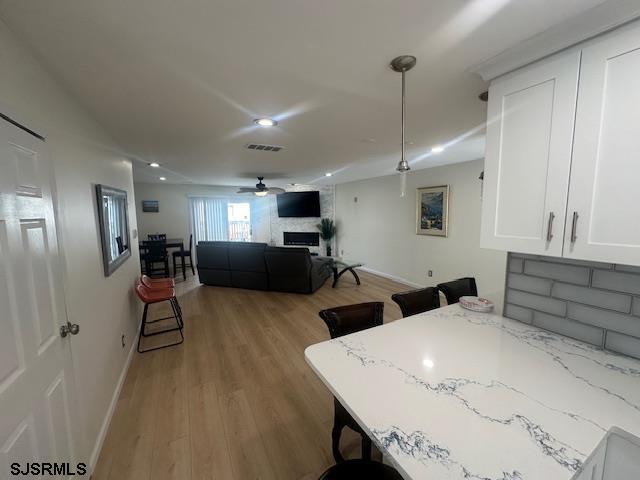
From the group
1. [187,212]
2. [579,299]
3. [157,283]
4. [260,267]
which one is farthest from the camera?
[187,212]

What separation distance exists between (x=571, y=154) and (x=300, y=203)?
21.3 ft

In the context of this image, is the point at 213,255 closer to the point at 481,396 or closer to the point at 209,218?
the point at 209,218

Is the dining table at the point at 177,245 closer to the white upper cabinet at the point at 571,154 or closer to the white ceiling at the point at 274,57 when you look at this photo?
the white ceiling at the point at 274,57

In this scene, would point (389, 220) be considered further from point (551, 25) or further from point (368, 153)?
point (551, 25)

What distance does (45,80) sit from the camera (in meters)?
1.30

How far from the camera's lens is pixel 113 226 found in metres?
2.28

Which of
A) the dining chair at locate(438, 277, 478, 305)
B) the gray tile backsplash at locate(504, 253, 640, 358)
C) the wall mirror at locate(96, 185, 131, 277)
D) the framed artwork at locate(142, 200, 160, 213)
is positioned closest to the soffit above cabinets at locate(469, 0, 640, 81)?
the gray tile backsplash at locate(504, 253, 640, 358)

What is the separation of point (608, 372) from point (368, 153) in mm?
2866

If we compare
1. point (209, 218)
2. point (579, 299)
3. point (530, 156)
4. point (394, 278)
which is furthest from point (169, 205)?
point (579, 299)

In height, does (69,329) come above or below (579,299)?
below

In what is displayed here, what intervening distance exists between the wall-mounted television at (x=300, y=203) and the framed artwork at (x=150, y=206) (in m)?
3.06

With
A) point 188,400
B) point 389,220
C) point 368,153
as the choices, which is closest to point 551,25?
point 368,153

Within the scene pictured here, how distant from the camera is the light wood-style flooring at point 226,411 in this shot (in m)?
1.55

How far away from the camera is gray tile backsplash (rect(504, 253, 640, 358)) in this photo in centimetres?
112
